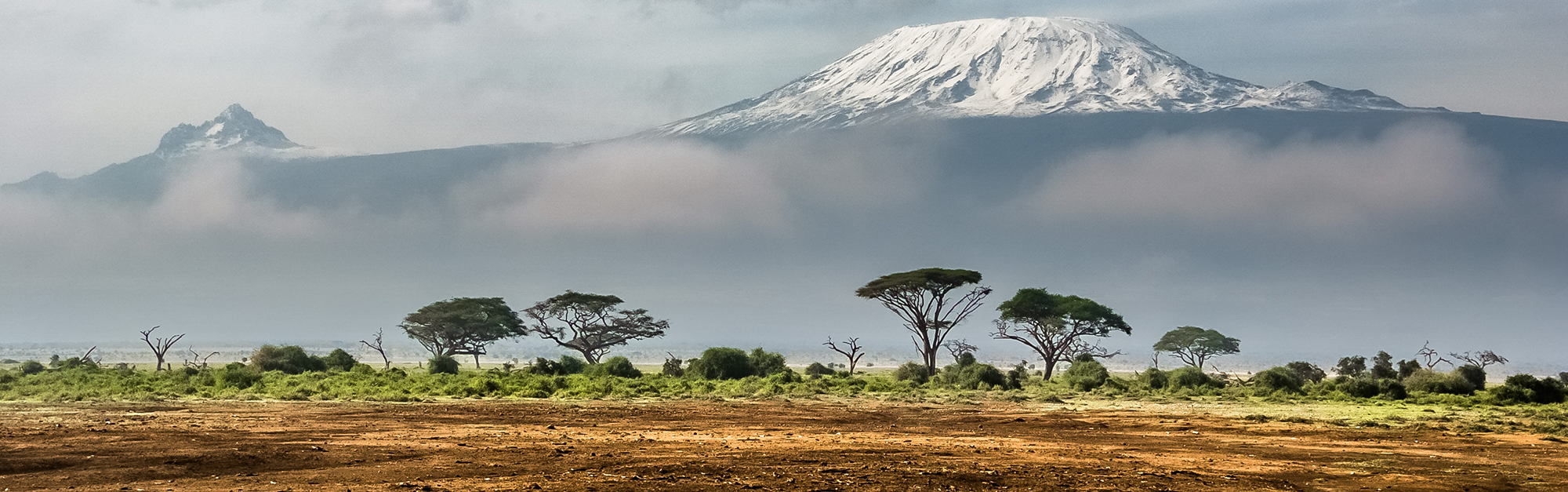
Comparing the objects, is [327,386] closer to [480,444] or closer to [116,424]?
[116,424]

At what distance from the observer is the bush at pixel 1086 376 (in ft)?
145

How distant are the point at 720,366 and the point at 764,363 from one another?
3.51 metres

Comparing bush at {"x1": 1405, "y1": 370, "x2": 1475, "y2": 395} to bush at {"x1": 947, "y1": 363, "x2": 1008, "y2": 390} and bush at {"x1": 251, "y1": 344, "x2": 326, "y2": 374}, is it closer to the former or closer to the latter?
bush at {"x1": 947, "y1": 363, "x2": 1008, "y2": 390}

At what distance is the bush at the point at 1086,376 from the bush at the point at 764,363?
13893 mm

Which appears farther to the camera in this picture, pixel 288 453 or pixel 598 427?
pixel 598 427

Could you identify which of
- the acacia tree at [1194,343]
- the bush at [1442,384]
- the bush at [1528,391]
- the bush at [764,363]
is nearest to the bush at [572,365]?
the bush at [764,363]

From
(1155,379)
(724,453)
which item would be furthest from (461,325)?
(724,453)

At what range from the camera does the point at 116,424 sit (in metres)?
21.5

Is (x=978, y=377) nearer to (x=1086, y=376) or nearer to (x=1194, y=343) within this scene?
(x=1086, y=376)

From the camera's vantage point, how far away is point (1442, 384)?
37.7m

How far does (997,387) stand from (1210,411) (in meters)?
16.1

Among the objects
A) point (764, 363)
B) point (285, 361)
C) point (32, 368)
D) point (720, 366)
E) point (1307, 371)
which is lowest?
point (32, 368)

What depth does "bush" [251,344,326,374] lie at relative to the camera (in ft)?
178

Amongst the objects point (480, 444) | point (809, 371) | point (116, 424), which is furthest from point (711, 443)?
point (809, 371)
